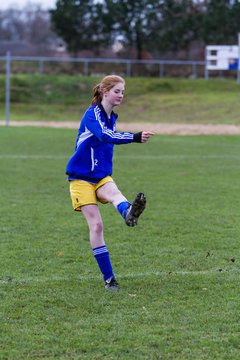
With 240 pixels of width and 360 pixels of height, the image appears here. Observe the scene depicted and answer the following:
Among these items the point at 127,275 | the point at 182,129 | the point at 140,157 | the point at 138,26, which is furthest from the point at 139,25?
the point at 127,275

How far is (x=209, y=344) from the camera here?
5.23 m

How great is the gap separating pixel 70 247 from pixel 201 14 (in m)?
43.9

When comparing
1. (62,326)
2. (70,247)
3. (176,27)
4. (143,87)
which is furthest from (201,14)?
(62,326)

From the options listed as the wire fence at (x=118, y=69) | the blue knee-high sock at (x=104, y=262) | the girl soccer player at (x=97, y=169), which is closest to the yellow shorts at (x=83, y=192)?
the girl soccer player at (x=97, y=169)

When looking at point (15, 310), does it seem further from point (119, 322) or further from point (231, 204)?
point (231, 204)

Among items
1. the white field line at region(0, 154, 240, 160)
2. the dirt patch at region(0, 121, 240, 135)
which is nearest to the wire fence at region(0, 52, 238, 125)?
Result: the dirt patch at region(0, 121, 240, 135)

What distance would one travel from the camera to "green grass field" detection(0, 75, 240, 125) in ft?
127

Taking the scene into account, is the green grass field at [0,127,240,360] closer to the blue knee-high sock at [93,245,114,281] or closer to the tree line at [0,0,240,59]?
the blue knee-high sock at [93,245,114,281]

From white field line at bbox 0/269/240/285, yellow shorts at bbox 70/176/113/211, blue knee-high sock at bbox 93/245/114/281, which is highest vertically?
yellow shorts at bbox 70/176/113/211

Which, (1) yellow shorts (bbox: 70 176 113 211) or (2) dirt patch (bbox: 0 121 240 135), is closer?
(1) yellow shorts (bbox: 70 176 113 211)

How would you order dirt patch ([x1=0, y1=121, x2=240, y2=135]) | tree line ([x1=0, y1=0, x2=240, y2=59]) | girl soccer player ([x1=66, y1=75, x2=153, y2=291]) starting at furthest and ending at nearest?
tree line ([x1=0, y1=0, x2=240, y2=59]) < dirt patch ([x1=0, y1=121, x2=240, y2=135]) < girl soccer player ([x1=66, y1=75, x2=153, y2=291])

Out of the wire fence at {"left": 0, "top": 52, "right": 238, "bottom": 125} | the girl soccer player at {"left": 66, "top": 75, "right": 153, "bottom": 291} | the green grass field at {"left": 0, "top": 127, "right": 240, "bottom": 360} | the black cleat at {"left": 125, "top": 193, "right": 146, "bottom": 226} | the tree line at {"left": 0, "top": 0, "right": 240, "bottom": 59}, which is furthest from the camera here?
the tree line at {"left": 0, "top": 0, "right": 240, "bottom": 59}

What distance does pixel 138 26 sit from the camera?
52.3 m

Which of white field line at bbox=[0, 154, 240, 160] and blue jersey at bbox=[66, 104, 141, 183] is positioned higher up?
blue jersey at bbox=[66, 104, 141, 183]
